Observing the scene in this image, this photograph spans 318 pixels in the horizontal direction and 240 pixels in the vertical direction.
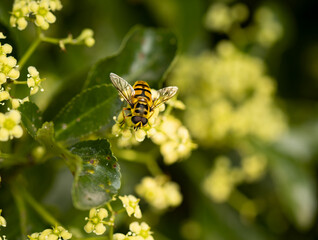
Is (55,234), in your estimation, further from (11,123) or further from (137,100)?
(137,100)

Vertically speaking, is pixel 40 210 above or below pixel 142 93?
below

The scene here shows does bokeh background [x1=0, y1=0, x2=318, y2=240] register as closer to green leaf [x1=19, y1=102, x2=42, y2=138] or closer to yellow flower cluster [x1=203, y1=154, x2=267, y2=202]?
yellow flower cluster [x1=203, y1=154, x2=267, y2=202]

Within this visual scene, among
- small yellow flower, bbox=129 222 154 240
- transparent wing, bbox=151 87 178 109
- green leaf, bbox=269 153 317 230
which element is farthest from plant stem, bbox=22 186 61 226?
green leaf, bbox=269 153 317 230

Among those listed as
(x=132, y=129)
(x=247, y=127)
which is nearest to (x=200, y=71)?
(x=247, y=127)

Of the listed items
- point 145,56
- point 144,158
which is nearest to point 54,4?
point 145,56

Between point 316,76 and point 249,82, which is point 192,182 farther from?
point 316,76

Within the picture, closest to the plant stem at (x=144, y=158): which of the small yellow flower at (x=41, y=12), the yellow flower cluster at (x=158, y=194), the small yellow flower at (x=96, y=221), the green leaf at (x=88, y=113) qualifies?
the yellow flower cluster at (x=158, y=194)
